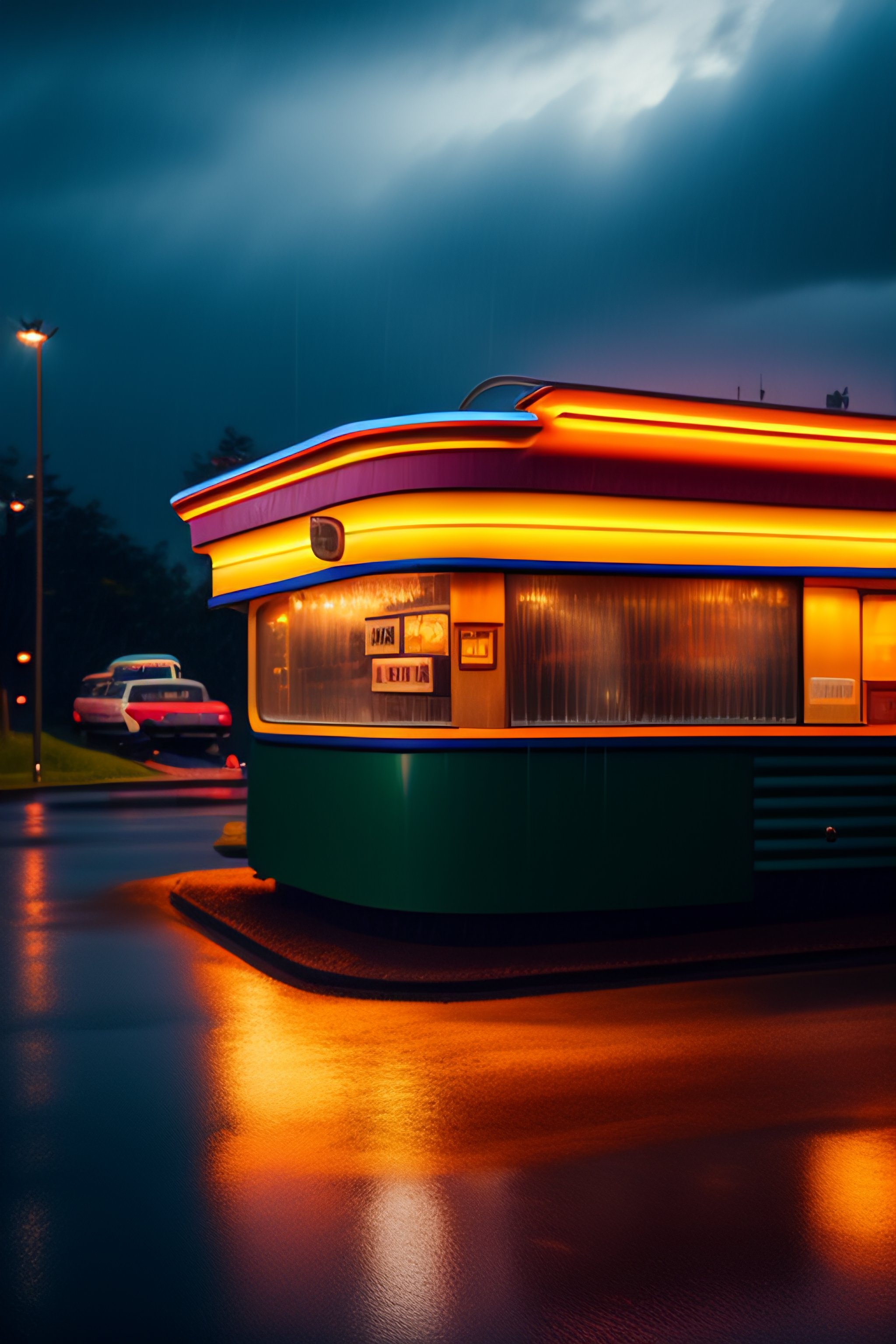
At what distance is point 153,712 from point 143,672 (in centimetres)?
837

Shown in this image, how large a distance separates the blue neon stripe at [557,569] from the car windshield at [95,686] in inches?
1175

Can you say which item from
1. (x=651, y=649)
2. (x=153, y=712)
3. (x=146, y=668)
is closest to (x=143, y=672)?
(x=146, y=668)

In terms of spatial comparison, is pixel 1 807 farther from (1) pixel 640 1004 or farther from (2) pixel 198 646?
(2) pixel 198 646

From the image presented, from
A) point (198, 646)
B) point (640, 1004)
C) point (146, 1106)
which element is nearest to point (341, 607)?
point (640, 1004)

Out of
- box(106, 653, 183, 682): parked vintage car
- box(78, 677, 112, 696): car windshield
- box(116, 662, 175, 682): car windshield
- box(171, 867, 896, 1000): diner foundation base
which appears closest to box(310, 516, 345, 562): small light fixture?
box(171, 867, 896, 1000): diner foundation base

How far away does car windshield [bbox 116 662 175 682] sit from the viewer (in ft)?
147

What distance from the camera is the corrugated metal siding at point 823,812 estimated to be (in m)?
11.1

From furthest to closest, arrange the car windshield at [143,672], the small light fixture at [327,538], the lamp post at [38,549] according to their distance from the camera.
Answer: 1. the car windshield at [143,672]
2. the lamp post at [38,549]
3. the small light fixture at [327,538]

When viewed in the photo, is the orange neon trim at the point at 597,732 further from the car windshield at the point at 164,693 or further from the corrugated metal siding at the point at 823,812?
the car windshield at the point at 164,693

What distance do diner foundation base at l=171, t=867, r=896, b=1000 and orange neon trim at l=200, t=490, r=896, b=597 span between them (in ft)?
9.32

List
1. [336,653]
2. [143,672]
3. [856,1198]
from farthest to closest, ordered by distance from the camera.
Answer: [143,672]
[336,653]
[856,1198]

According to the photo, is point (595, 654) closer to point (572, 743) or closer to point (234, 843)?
point (572, 743)

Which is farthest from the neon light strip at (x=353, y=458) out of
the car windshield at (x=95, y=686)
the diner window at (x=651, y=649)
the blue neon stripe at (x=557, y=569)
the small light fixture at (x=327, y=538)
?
the car windshield at (x=95, y=686)

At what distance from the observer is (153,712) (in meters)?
37.1
